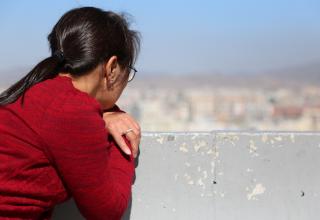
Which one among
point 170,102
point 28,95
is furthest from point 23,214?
point 170,102

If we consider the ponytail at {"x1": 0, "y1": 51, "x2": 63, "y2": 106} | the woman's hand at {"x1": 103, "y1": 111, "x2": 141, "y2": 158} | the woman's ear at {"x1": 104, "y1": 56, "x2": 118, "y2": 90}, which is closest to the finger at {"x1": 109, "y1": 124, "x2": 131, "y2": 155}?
the woman's hand at {"x1": 103, "y1": 111, "x2": 141, "y2": 158}

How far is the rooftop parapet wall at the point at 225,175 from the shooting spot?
6.53 feet

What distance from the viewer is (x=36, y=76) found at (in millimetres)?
1600

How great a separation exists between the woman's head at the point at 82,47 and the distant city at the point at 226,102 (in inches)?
1313

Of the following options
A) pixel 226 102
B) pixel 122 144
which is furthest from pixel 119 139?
pixel 226 102

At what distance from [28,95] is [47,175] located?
19cm

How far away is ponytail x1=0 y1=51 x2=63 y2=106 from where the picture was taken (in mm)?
1577

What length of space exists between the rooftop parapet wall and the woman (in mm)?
332

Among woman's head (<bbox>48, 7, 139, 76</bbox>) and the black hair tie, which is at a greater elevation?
woman's head (<bbox>48, 7, 139, 76</bbox>)

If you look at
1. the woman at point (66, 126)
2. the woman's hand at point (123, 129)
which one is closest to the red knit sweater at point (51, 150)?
the woman at point (66, 126)

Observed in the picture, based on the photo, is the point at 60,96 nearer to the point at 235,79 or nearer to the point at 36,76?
the point at 36,76

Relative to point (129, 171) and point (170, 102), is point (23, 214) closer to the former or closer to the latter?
point (129, 171)

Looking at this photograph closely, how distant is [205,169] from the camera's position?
200cm

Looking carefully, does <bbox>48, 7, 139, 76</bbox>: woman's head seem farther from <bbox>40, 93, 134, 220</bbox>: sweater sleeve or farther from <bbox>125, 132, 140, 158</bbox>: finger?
<bbox>125, 132, 140, 158</bbox>: finger
